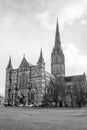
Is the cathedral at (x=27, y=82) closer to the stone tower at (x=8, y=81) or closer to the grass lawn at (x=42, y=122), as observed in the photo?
the stone tower at (x=8, y=81)

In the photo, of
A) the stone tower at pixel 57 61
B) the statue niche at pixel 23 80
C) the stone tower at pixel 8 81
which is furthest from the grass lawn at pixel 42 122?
the stone tower at pixel 57 61

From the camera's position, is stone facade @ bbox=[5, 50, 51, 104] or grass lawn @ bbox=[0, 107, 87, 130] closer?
grass lawn @ bbox=[0, 107, 87, 130]

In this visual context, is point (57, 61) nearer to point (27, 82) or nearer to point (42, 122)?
point (27, 82)

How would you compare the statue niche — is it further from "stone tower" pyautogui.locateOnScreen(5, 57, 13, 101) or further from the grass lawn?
the grass lawn

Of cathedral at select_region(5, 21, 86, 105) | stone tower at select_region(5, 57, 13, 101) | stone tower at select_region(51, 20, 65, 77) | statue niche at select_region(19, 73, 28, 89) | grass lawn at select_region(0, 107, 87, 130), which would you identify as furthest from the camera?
stone tower at select_region(51, 20, 65, 77)

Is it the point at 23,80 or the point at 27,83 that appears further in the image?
the point at 23,80

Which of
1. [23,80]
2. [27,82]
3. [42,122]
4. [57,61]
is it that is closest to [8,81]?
[23,80]

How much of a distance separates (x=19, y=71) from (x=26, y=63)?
5225mm

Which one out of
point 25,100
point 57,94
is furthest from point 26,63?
point 57,94

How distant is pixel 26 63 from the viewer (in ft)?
292

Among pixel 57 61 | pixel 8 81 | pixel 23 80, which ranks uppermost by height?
pixel 57 61

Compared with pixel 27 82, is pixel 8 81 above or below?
above

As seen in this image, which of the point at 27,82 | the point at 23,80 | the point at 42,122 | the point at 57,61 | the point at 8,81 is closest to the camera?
the point at 42,122

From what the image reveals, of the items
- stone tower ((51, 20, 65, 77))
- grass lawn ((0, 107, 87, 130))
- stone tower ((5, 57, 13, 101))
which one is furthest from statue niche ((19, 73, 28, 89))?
grass lawn ((0, 107, 87, 130))
